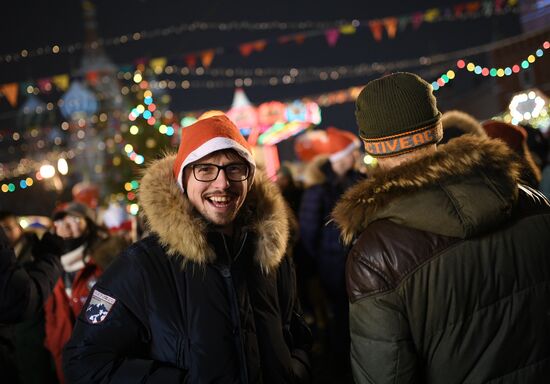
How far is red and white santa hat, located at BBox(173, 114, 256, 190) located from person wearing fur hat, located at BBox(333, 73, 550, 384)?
32.6 inches

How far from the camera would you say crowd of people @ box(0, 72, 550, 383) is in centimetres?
170

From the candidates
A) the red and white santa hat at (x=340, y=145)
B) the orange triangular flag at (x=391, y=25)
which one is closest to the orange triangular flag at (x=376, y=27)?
the orange triangular flag at (x=391, y=25)

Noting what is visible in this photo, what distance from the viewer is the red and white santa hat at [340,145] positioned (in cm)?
573

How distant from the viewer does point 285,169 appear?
24.1ft

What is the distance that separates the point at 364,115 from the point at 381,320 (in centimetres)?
80

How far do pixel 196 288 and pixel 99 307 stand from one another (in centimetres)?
41

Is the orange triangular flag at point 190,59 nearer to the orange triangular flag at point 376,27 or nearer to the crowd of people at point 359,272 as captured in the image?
the orange triangular flag at point 376,27

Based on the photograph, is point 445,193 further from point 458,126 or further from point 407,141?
point 458,126

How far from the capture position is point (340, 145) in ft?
19.0

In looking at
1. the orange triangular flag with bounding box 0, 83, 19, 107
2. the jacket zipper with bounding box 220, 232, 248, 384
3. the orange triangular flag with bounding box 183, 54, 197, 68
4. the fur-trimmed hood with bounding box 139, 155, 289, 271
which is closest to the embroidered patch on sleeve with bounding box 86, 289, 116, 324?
the fur-trimmed hood with bounding box 139, 155, 289, 271

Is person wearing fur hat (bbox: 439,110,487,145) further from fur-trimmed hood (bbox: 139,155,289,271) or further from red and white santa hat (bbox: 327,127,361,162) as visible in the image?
red and white santa hat (bbox: 327,127,361,162)

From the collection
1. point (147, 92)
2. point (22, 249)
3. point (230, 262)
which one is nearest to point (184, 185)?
point (230, 262)

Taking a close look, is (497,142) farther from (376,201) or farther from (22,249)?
(22,249)

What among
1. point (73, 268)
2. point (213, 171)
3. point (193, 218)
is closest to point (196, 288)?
point (193, 218)
